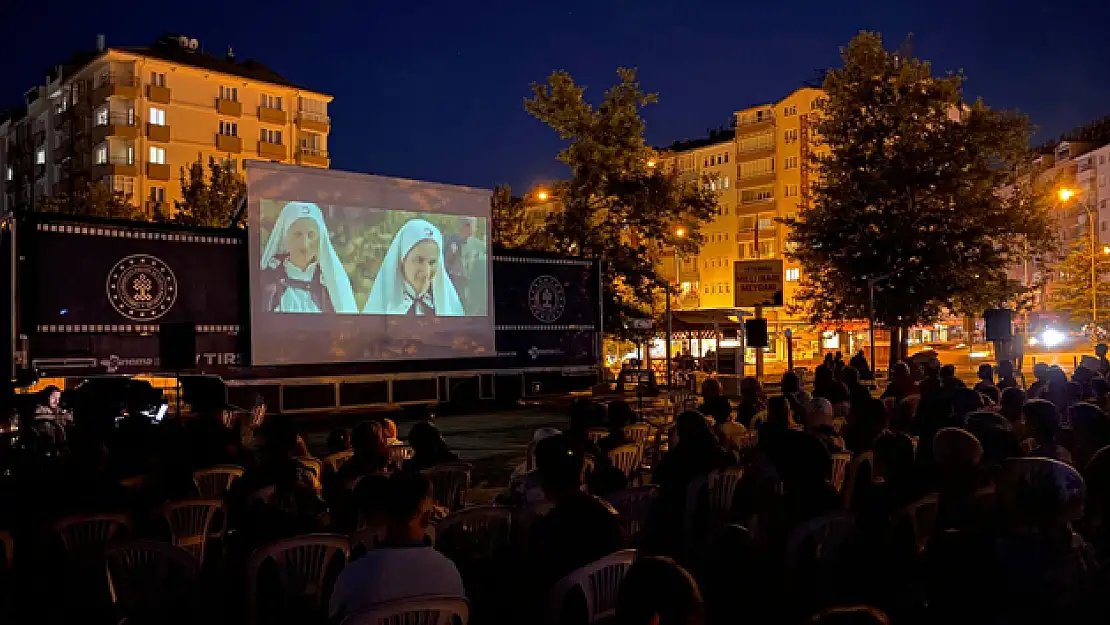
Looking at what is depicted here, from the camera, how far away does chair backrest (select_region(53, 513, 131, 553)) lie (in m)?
4.82

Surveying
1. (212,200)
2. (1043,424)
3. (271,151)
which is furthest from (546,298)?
(271,151)

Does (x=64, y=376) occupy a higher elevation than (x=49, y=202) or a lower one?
lower

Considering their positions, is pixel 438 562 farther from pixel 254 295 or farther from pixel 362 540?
pixel 254 295

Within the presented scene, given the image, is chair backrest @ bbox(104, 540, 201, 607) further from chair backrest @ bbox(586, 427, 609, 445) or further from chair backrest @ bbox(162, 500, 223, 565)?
chair backrest @ bbox(586, 427, 609, 445)

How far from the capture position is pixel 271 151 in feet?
181

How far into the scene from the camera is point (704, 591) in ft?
13.3

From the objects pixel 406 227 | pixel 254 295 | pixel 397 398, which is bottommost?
pixel 397 398

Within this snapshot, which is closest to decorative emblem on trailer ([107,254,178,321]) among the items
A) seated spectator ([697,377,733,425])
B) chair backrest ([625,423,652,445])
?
chair backrest ([625,423,652,445])

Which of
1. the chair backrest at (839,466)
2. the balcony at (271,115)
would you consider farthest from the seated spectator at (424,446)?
the balcony at (271,115)

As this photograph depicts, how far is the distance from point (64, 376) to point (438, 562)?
556 inches

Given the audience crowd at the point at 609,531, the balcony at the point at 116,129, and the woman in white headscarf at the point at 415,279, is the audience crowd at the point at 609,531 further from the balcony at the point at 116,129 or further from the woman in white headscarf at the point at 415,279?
the balcony at the point at 116,129

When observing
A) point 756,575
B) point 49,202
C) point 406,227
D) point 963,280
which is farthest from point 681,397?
point 49,202

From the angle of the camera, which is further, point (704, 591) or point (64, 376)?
point (64, 376)

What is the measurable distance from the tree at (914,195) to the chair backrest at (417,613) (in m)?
26.7
